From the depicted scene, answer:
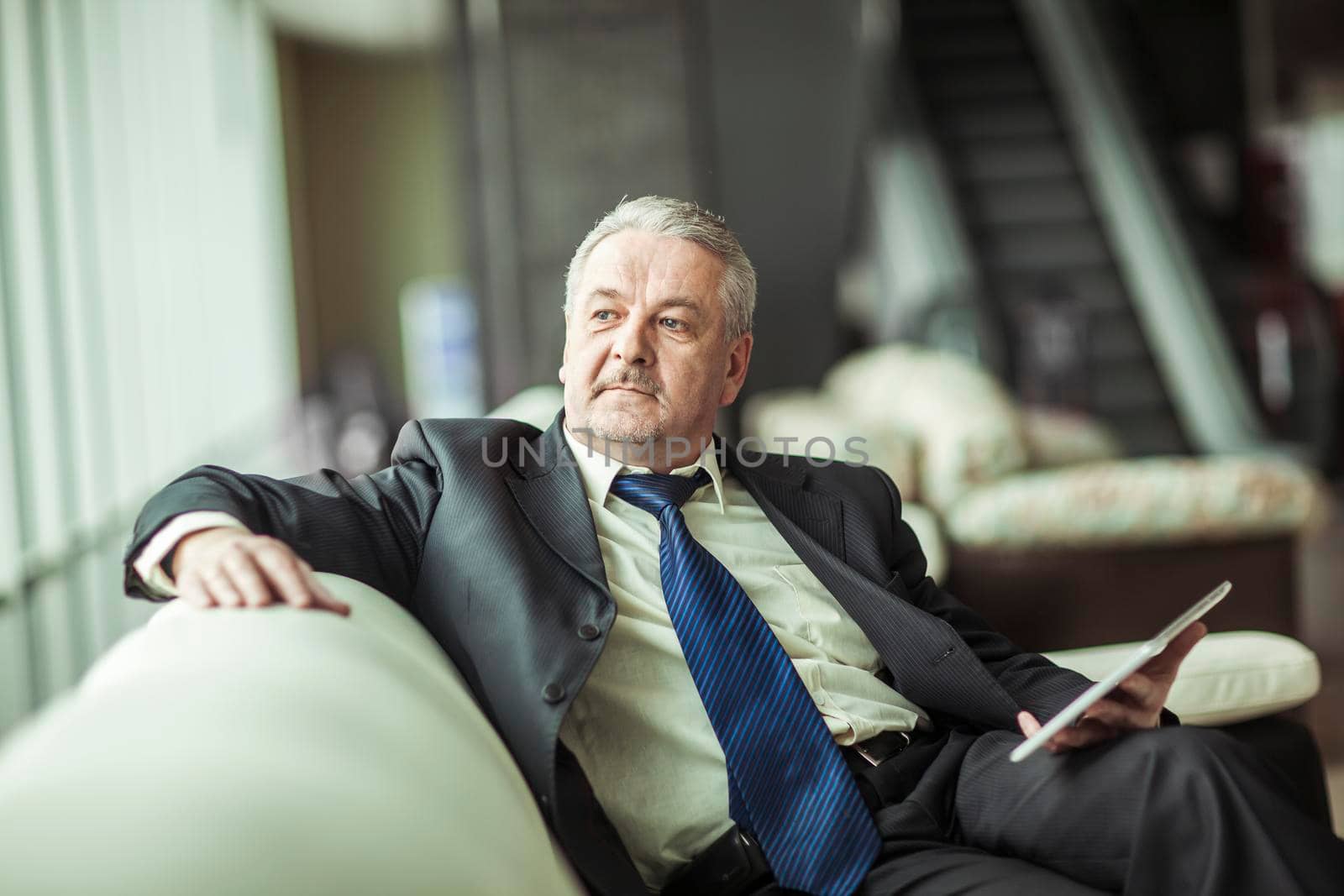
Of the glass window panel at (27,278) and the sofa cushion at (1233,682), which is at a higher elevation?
the glass window panel at (27,278)

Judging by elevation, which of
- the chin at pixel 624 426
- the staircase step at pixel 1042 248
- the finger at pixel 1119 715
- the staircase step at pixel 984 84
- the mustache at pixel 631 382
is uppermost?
the staircase step at pixel 984 84

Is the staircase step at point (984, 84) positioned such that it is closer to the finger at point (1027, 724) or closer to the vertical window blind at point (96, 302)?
the vertical window blind at point (96, 302)

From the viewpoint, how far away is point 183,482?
4.34 feet

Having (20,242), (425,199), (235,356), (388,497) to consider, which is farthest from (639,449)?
(425,199)

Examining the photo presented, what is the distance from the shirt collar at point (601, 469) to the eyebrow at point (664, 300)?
0.67 ft

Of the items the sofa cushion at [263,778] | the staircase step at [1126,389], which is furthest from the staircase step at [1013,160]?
the sofa cushion at [263,778]

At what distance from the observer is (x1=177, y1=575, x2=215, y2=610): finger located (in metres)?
1.17

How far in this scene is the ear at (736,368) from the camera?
1.75m

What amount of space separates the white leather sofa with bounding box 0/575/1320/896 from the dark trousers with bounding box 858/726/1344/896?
1.50ft

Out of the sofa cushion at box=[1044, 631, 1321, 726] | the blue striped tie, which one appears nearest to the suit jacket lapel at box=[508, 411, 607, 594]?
the blue striped tie

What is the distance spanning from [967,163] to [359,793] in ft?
22.8

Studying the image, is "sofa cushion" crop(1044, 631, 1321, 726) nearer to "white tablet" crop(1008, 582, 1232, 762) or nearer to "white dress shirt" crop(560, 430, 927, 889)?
"white dress shirt" crop(560, 430, 927, 889)

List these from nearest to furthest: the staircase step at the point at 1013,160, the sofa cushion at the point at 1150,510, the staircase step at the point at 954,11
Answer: the sofa cushion at the point at 1150,510
the staircase step at the point at 1013,160
the staircase step at the point at 954,11

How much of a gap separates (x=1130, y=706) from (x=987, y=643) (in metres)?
0.30
